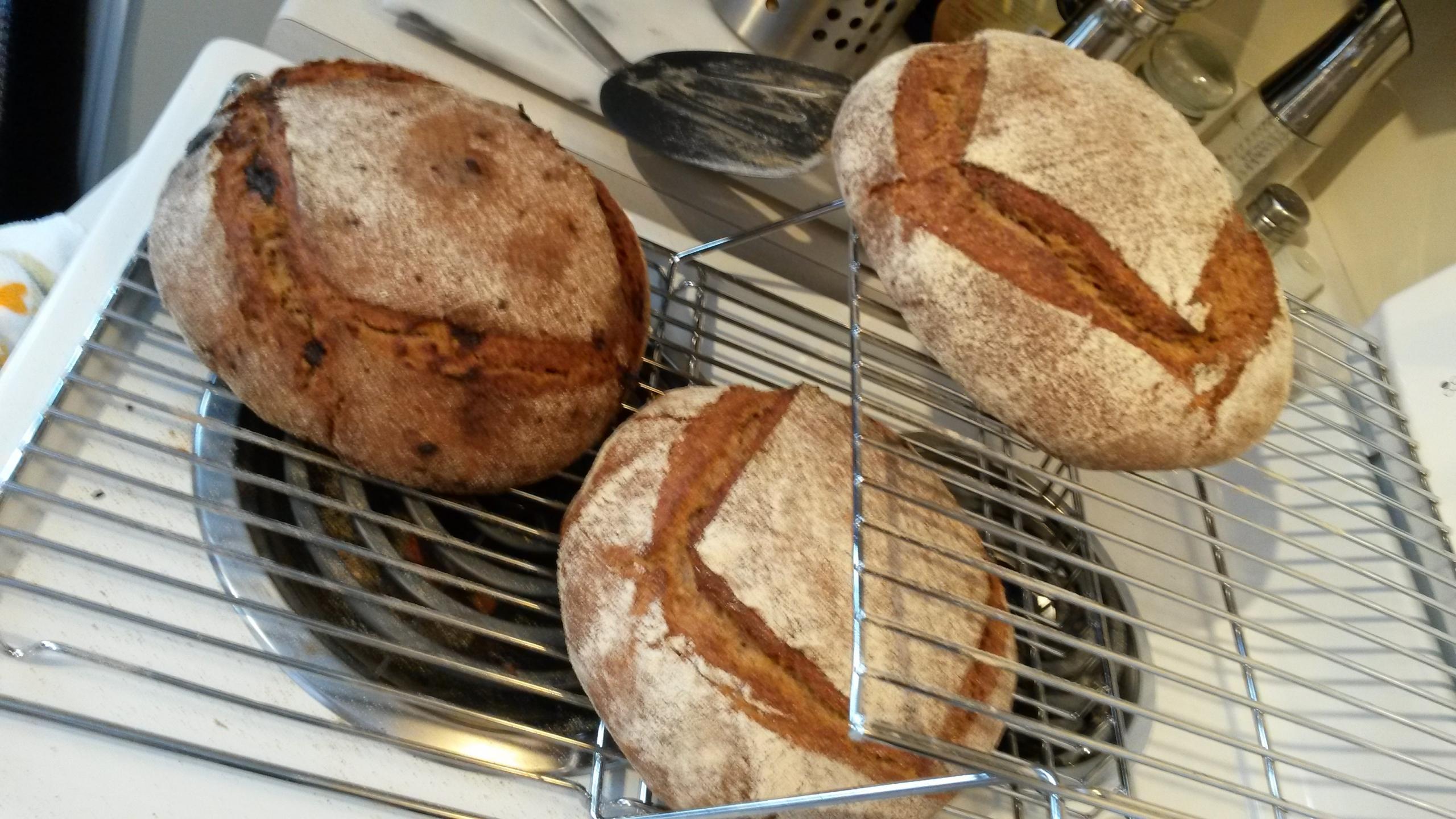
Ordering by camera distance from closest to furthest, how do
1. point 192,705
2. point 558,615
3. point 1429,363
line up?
1. point 192,705
2. point 558,615
3. point 1429,363

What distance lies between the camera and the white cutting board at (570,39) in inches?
40.2

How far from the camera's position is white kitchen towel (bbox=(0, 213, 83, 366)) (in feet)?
2.73

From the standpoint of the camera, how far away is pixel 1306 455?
96 centimetres

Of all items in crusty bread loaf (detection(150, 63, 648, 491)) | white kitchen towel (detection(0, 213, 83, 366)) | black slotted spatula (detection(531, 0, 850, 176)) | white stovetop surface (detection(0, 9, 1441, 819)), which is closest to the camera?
white stovetop surface (detection(0, 9, 1441, 819))

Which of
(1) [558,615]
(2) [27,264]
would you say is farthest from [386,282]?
(2) [27,264]

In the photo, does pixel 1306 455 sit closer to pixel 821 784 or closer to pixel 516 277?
pixel 821 784

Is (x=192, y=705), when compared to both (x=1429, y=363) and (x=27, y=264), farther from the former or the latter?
(x=1429, y=363)

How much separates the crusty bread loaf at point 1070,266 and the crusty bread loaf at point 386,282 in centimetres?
31

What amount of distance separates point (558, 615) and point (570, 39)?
0.73m

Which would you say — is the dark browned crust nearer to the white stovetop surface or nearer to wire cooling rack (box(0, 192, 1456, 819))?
wire cooling rack (box(0, 192, 1456, 819))

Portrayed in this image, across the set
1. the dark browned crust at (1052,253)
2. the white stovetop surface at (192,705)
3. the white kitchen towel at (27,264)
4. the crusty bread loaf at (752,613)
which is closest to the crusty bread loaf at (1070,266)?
the dark browned crust at (1052,253)

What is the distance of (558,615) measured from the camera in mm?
780

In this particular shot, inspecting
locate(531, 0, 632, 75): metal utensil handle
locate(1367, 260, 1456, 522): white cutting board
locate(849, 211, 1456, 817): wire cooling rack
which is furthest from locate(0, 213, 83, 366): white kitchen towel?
locate(1367, 260, 1456, 522): white cutting board

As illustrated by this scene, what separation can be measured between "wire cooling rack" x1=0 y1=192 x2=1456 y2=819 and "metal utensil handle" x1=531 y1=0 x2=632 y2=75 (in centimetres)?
26
